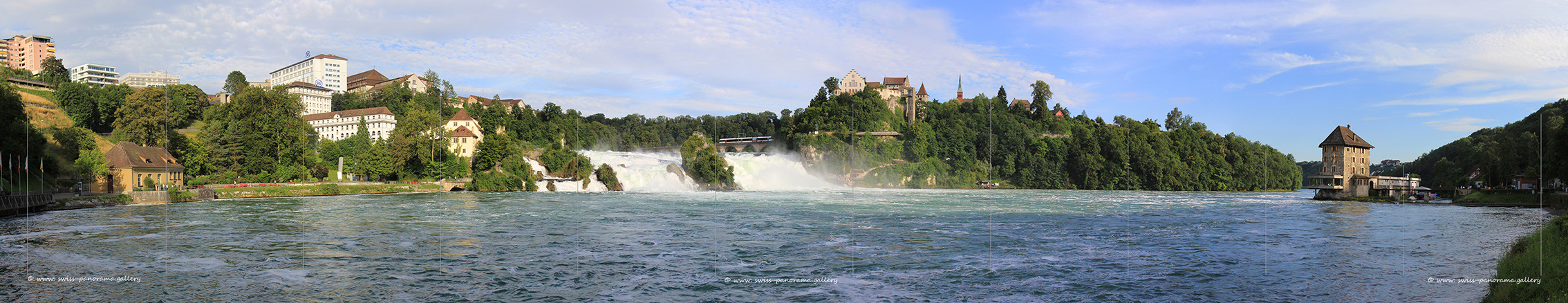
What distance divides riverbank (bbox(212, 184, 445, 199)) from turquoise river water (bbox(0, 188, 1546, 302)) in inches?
536

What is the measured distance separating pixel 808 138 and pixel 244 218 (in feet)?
206

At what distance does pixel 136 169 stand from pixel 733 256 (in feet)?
154

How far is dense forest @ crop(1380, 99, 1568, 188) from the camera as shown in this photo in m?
44.0

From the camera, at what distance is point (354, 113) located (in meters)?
92.4

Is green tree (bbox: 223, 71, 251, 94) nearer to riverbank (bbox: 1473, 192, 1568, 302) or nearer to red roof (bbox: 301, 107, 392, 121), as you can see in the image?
red roof (bbox: 301, 107, 392, 121)

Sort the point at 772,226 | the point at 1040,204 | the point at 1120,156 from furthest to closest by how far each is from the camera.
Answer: the point at 1120,156 → the point at 1040,204 → the point at 772,226

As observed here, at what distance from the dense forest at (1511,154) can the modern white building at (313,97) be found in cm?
12623

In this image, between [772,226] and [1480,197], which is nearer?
[772,226]

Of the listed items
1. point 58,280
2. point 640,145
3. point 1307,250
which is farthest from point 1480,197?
point 640,145

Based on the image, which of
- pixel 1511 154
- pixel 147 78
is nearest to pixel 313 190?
pixel 1511 154

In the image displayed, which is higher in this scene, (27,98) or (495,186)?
(27,98)

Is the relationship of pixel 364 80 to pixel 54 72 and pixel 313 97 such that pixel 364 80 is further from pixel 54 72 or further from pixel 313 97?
pixel 54 72

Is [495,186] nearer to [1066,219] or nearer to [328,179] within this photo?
[328,179]

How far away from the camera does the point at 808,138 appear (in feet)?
286
